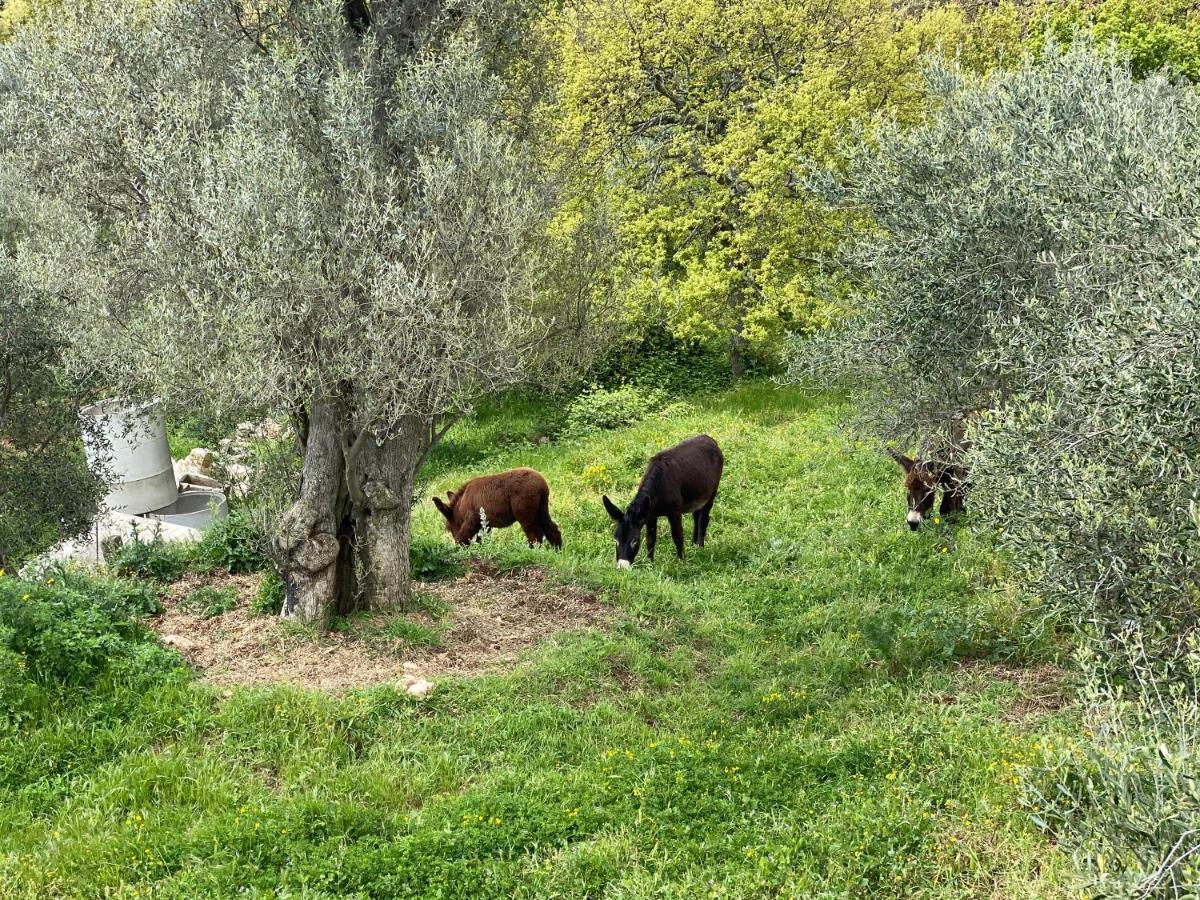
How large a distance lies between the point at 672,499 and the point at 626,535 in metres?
1.02

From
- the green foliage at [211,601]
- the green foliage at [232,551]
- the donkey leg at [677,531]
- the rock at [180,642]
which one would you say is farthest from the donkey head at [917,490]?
the rock at [180,642]

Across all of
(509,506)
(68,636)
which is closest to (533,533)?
(509,506)

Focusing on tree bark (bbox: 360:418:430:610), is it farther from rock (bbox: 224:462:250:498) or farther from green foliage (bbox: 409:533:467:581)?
rock (bbox: 224:462:250:498)

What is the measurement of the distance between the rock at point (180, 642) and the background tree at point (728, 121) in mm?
14288

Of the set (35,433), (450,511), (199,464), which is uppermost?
(35,433)

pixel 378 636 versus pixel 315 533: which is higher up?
pixel 315 533

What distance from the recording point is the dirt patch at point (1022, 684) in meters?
8.63

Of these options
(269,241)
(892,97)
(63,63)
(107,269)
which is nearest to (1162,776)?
(269,241)

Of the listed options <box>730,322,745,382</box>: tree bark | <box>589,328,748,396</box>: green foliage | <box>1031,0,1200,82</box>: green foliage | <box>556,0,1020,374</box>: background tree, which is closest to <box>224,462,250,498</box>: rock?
<box>556,0,1020,374</box>: background tree

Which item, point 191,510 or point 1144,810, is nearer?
point 1144,810

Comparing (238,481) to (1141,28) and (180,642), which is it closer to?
(180,642)

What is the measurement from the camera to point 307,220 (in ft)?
27.1

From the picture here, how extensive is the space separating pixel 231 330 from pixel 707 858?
5.68 metres

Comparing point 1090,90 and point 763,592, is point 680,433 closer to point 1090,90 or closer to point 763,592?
point 763,592
